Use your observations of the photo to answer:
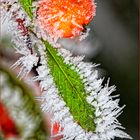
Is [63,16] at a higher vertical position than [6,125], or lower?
higher

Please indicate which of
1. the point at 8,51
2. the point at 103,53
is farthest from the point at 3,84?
the point at 103,53

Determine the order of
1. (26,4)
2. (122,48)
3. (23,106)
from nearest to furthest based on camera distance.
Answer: (26,4) → (23,106) → (122,48)

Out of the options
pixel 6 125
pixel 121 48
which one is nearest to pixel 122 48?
pixel 121 48

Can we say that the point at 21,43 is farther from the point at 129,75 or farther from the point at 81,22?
the point at 129,75

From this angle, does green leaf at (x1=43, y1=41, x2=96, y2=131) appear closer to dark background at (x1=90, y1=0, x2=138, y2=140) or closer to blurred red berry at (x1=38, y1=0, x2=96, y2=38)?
blurred red berry at (x1=38, y1=0, x2=96, y2=38)

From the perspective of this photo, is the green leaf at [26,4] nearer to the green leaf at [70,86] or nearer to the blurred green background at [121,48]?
the green leaf at [70,86]

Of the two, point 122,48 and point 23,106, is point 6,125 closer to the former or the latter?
point 23,106
